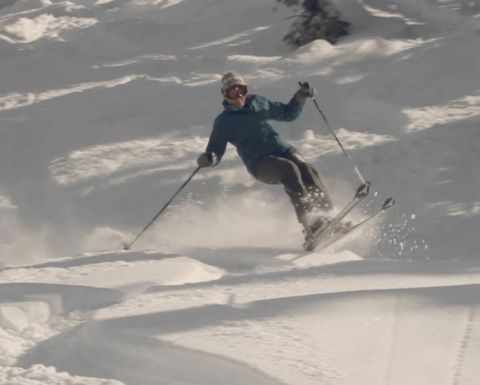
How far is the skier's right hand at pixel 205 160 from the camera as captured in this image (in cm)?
928

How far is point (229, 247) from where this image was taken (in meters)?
9.16

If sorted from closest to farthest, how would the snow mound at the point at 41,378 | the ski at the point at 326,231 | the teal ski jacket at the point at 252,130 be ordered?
the snow mound at the point at 41,378 < the ski at the point at 326,231 < the teal ski jacket at the point at 252,130

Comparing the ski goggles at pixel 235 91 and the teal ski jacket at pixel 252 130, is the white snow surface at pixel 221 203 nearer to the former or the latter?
the teal ski jacket at pixel 252 130

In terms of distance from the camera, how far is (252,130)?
956 cm

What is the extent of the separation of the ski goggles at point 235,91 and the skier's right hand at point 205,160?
621 millimetres

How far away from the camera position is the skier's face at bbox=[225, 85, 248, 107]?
944 cm

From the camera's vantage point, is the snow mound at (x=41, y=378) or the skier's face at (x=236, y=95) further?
the skier's face at (x=236, y=95)

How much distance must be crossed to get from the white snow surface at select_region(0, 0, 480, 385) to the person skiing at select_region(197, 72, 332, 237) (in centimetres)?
57

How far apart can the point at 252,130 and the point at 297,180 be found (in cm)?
74

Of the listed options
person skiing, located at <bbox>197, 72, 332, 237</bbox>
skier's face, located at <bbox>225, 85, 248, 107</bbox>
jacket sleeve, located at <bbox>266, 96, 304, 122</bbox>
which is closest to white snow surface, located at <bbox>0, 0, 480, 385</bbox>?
person skiing, located at <bbox>197, 72, 332, 237</bbox>

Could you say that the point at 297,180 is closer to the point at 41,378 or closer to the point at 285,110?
the point at 285,110

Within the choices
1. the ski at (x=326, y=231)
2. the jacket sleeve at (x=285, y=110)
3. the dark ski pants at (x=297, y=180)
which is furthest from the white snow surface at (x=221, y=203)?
the jacket sleeve at (x=285, y=110)

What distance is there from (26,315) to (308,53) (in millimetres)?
11328

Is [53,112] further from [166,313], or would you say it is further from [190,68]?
[166,313]
